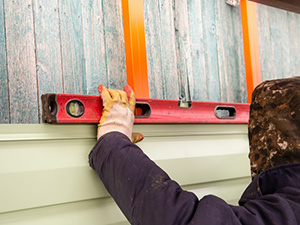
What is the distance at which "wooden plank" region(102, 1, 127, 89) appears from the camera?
6.83ft

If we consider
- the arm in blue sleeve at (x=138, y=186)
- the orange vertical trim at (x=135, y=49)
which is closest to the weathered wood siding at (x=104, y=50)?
the orange vertical trim at (x=135, y=49)

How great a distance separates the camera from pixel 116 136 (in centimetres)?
110

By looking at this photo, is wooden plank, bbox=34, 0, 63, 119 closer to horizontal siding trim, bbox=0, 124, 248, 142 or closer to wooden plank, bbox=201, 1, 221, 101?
horizontal siding trim, bbox=0, 124, 248, 142

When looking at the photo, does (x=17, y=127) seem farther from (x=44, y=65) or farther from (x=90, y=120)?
(x=44, y=65)

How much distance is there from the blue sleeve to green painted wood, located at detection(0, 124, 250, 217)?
10cm

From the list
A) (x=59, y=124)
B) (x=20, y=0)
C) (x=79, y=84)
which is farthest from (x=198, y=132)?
(x=20, y=0)

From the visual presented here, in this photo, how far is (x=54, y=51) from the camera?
1.87 metres

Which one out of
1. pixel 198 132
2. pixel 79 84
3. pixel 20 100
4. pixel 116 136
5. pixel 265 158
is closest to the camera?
pixel 265 158

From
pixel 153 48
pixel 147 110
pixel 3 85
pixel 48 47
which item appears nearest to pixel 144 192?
pixel 147 110

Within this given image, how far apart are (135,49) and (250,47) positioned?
101cm

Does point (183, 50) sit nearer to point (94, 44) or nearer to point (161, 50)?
point (161, 50)

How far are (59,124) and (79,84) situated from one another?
2.81 ft

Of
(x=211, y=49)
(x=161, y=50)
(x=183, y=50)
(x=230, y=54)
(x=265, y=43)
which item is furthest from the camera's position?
(x=265, y=43)

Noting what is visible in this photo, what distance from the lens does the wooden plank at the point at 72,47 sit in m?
1.91
